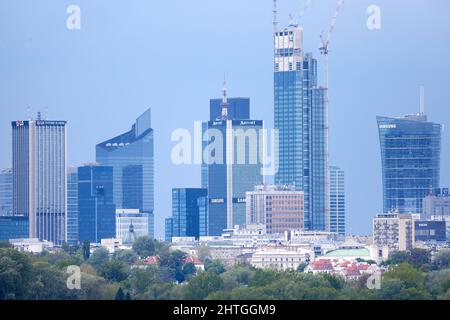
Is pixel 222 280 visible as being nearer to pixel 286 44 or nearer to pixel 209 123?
pixel 209 123

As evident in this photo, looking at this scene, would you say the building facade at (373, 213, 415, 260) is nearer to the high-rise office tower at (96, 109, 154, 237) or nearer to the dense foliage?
the high-rise office tower at (96, 109, 154, 237)

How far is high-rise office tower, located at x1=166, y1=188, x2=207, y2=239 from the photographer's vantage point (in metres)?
88.5

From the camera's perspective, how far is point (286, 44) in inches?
3954

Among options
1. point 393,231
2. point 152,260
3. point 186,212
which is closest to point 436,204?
point 186,212

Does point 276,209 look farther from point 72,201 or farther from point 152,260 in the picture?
point 152,260

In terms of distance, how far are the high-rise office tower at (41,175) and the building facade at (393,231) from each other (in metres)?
14.2

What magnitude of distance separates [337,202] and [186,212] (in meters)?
7.96

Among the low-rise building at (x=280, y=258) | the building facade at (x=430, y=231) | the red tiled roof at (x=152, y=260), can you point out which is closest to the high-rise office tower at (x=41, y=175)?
the building facade at (x=430, y=231)

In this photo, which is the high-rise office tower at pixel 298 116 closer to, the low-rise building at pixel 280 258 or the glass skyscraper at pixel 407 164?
the glass skyscraper at pixel 407 164

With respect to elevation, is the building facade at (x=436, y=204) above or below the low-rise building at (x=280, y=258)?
above

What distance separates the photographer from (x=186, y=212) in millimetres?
90500

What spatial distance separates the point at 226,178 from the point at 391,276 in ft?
198

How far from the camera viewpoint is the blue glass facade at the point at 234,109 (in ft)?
308

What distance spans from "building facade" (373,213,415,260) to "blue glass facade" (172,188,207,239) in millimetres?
10544
